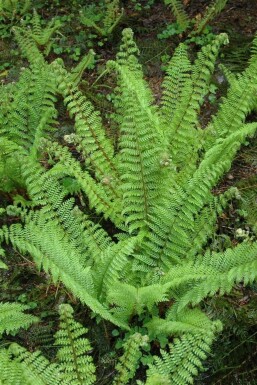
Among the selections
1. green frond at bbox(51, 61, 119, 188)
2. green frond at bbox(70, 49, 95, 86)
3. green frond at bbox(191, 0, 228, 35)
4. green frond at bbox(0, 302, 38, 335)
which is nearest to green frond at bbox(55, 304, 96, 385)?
green frond at bbox(0, 302, 38, 335)

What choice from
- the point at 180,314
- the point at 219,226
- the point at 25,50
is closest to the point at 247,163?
the point at 219,226

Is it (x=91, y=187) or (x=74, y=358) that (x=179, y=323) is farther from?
(x=91, y=187)

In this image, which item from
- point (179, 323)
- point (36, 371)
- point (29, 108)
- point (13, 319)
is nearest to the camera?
point (36, 371)

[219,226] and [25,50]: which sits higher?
[25,50]

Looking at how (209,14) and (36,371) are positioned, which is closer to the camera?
(36,371)

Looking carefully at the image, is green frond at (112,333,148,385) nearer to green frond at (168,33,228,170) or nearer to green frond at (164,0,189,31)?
green frond at (168,33,228,170)

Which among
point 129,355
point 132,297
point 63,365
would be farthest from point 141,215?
point 63,365

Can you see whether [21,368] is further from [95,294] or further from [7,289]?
[7,289]

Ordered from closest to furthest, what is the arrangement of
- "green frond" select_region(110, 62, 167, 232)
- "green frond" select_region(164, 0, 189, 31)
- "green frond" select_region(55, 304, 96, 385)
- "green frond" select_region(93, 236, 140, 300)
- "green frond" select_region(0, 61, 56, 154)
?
"green frond" select_region(55, 304, 96, 385) < "green frond" select_region(93, 236, 140, 300) < "green frond" select_region(110, 62, 167, 232) < "green frond" select_region(0, 61, 56, 154) < "green frond" select_region(164, 0, 189, 31)
